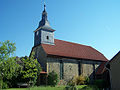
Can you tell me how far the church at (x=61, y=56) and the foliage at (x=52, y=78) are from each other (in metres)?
1.05

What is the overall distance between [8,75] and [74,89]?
484 inches

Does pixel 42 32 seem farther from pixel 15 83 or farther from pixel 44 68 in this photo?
pixel 15 83

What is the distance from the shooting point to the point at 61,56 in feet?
93.2

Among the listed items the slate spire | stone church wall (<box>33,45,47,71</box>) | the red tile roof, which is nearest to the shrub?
the red tile roof

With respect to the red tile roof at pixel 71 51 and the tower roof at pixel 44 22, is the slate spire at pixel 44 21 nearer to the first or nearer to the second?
the tower roof at pixel 44 22

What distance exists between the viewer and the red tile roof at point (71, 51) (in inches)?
1131

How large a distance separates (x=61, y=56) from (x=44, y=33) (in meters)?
6.50

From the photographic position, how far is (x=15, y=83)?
77.2ft

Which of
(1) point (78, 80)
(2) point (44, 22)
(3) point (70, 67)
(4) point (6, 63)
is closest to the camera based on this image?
(4) point (6, 63)

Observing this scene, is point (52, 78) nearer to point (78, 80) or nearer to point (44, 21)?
point (78, 80)

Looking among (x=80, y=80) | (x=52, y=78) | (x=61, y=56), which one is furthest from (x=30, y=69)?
(x=80, y=80)

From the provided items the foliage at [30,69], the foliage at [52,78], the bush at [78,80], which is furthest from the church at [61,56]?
the foliage at [30,69]

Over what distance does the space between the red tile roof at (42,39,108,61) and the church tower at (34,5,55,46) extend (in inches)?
56.7

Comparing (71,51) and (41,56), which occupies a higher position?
(71,51)
